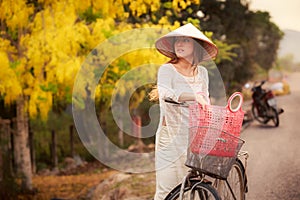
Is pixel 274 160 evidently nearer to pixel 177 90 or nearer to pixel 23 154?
pixel 177 90

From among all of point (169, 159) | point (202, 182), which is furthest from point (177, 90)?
point (202, 182)

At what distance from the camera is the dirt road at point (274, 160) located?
6.44 metres

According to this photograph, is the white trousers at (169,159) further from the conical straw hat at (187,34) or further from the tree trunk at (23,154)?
the tree trunk at (23,154)

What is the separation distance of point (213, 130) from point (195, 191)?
52 centimetres

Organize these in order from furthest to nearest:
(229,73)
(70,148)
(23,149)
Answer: (229,73) < (70,148) < (23,149)

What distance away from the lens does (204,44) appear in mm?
3848

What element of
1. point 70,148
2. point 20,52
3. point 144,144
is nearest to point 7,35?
point 20,52

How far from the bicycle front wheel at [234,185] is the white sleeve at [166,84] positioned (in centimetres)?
80

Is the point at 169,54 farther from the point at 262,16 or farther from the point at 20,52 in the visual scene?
the point at 262,16

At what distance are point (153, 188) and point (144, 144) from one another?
10017mm

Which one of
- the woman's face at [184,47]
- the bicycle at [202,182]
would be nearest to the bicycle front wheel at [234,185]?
the bicycle at [202,182]

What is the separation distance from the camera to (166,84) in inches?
143

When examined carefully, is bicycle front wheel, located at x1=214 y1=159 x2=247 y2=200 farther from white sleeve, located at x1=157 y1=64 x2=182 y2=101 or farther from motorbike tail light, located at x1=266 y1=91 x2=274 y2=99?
motorbike tail light, located at x1=266 y1=91 x2=274 y2=99

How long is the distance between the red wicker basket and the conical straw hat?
63cm
